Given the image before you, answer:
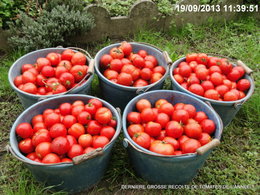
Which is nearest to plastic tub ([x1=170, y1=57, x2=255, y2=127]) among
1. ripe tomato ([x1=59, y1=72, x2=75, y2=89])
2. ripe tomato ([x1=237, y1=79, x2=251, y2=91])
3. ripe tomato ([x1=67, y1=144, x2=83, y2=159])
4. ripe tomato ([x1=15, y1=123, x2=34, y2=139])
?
ripe tomato ([x1=237, y1=79, x2=251, y2=91])

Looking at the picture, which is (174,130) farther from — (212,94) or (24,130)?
(24,130)

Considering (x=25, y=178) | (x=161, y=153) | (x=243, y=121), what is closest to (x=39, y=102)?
(x=25, y=178)

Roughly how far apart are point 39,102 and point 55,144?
503mm

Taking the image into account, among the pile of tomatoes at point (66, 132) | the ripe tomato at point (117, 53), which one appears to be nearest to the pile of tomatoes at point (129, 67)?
the ripe tomato at point (117, 53)

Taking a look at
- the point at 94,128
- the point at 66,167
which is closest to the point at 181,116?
the point at 94,128

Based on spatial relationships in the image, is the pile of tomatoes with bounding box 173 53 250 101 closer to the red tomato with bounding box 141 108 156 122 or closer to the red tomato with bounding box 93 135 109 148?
the red tomato with bounding box 141 108 156 122

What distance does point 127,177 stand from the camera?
242 centimetres

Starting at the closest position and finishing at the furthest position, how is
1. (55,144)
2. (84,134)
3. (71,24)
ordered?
(55,144) < (84,134) < (71,24)

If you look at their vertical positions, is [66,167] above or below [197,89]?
below

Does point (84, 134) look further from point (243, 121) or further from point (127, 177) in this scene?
point (243, 121)

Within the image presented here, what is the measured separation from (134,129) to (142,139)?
0.51 ft

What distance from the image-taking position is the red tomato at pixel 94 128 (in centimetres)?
221

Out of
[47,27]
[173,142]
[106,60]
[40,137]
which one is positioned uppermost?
A: [47,27]

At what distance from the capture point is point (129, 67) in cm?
273
